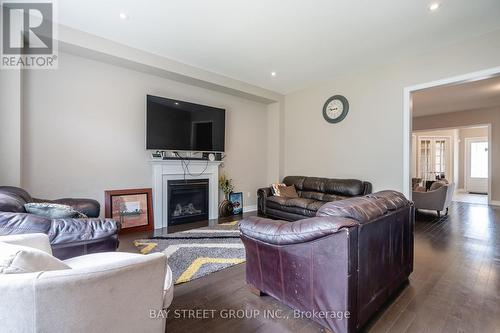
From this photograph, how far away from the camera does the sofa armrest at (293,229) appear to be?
4.60 feet

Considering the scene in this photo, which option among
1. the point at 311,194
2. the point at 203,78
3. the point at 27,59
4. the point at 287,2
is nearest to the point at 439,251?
the point at 311,194

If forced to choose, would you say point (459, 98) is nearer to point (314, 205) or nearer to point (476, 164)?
point (314, 205)

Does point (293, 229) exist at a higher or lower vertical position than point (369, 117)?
lower

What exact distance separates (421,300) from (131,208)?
3944mm

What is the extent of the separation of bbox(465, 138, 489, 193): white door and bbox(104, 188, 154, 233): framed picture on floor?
1190 cm

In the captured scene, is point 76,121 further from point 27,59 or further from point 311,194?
point 311,194

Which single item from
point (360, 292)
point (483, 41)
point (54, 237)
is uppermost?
point (483, 41)

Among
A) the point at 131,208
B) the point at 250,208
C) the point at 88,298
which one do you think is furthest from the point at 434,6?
the point at 131,208

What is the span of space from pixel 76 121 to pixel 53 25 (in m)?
1.23

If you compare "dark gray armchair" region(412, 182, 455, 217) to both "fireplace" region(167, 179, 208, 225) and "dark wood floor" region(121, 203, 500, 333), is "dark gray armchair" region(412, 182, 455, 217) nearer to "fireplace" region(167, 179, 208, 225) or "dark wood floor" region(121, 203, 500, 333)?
"dark wood floor" region(121, 203, 500, 333)

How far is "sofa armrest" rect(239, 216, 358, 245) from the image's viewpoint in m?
1.40

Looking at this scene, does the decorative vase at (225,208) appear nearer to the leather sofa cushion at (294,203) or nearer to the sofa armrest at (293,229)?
the leather sofa cushion at (294,203)

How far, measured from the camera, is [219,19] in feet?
9.67

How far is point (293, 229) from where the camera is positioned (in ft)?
5.19
